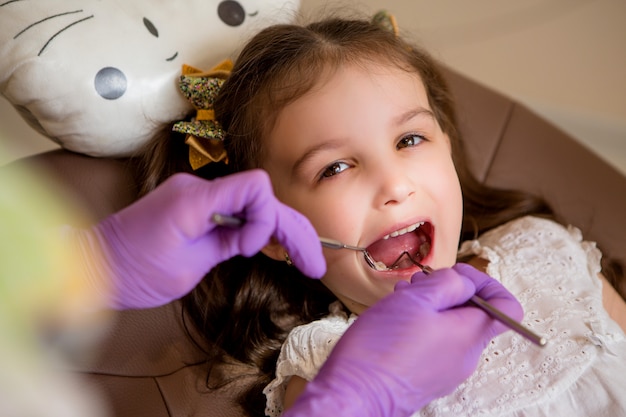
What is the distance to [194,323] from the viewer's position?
1286mm

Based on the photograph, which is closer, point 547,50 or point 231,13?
point 231,13

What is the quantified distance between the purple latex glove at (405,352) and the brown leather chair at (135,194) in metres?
0.46

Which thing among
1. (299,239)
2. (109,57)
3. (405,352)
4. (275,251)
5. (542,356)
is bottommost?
(542,356)

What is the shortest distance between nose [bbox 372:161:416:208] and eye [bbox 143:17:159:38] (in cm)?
56

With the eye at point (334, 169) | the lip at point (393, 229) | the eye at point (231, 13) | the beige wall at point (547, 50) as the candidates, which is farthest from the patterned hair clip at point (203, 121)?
the beige wall at point (547, 50)

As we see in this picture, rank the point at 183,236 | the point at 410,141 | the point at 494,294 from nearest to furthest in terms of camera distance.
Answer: the point at 183,236 < the point at 494,294 < the point at 410,141

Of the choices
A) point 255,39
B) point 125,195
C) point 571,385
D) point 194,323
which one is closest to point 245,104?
point 255,39

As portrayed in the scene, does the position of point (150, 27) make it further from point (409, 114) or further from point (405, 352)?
point (405, 352)

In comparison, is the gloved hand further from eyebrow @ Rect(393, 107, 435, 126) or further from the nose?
eyebrow @ Rect(393, 107, 435, 126)

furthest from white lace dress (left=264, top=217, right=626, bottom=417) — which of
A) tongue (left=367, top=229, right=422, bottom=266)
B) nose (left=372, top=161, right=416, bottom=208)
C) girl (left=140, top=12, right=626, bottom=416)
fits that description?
nose (left=372, top=161, right=416, bottom=208)

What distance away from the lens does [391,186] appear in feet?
3.40

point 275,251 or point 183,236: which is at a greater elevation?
point 183,236

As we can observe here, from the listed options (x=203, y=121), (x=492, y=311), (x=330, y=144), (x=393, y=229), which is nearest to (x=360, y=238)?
(x=393, y=229)

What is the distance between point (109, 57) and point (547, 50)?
1.65 metres
